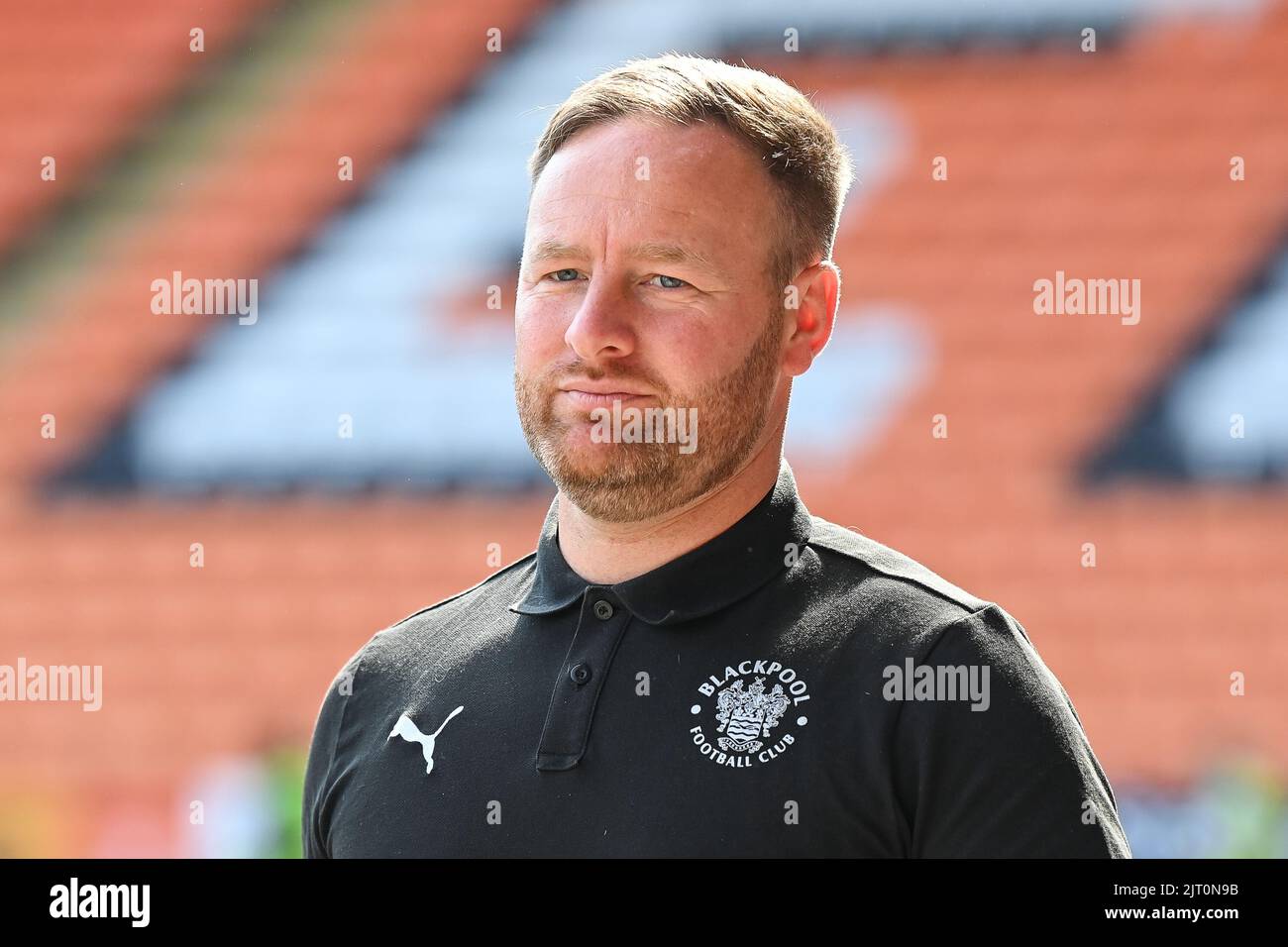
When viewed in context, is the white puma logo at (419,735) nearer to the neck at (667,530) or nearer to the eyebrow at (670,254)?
the neck at (667,530)

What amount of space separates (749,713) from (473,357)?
138 inches

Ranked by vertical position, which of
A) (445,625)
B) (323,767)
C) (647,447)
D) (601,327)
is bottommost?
(323,767)

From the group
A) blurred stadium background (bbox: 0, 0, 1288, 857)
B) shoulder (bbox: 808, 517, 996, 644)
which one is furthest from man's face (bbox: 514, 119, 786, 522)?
blurred stadium background (bbox: 0, 0, 1288, 857)

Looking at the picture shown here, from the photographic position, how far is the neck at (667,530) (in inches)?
59.5

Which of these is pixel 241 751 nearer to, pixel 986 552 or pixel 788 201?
pixel 986 552

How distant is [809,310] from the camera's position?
5.18 feet

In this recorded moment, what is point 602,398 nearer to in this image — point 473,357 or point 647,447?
point 647,447

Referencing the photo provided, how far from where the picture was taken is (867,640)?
1.36m

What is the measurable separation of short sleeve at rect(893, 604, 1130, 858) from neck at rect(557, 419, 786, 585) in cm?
28

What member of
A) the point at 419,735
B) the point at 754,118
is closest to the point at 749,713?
the point at 419,735

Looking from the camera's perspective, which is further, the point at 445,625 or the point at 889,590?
the point at 445,625

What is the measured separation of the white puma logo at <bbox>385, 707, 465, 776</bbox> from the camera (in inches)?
57.3

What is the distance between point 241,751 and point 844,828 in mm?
3623

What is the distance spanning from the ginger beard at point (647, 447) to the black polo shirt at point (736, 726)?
0.06 meters
